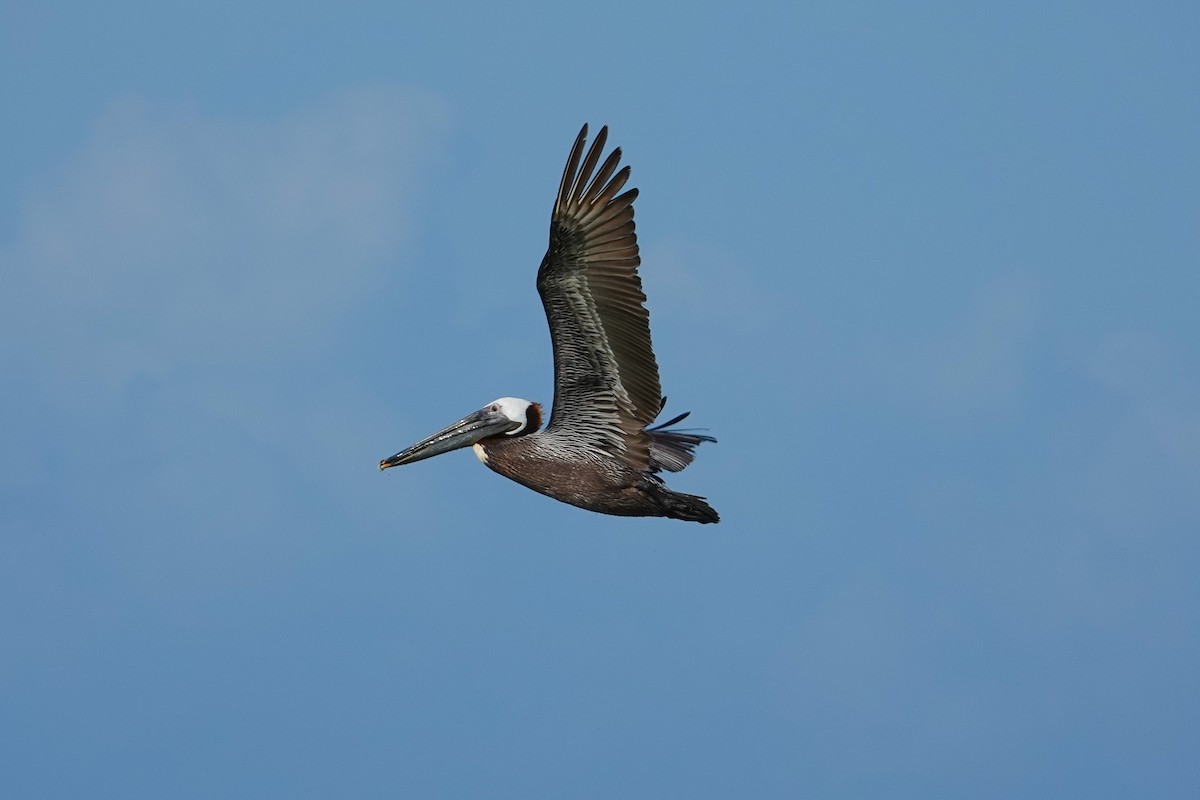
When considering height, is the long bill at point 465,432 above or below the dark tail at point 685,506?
above

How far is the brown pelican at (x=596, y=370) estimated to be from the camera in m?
13.1

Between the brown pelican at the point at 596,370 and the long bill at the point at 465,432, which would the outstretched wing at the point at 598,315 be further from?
the long bill at the point at 465,432

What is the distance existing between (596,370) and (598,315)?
415mm

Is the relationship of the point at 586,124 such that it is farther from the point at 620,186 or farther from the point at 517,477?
the point at 517,477

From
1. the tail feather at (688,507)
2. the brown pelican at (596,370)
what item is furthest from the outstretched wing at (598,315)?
the tail feather at (688,507)

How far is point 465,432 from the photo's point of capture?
1407 cm

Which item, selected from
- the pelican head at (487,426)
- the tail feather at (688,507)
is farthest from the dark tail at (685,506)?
the pelican head at (487,426)

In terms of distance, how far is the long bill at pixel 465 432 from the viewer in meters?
14.0

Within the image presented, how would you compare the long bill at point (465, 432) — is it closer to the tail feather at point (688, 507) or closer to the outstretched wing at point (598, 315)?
the outstretched wing at point (598, 315)

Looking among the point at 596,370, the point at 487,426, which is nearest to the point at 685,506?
the point at 596,370

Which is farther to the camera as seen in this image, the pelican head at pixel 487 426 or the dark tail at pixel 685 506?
the pelican head at pixel 487 426

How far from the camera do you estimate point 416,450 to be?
46.8ft

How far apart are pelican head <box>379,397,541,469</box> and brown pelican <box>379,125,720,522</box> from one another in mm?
152

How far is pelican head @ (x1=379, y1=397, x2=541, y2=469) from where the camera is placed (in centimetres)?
1405
